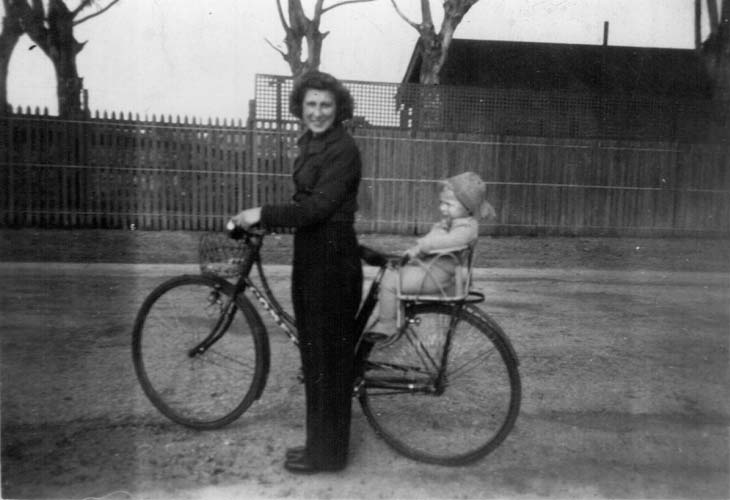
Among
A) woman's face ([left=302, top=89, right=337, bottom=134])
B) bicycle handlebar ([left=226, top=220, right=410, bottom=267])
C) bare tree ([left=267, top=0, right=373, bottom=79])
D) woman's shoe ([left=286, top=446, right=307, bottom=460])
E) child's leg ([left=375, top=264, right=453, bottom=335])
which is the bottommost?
woman's shoe ([left=286, top=446, right=307, bottom=460])

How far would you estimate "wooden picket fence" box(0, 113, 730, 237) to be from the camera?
12547mm

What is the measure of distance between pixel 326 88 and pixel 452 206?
2.68ft

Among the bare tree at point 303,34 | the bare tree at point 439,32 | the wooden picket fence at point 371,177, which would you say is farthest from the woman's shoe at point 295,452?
the bare tree at point 439,32

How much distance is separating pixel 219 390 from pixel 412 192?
9301 millimetres

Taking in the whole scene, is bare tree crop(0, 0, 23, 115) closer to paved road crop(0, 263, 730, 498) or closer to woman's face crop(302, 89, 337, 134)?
paved road crop(0, 263, 730, 498)

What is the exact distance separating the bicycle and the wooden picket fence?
29.0 feet

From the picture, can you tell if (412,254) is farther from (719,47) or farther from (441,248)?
(719,47)

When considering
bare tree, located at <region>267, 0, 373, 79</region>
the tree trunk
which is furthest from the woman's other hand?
the tree trunk

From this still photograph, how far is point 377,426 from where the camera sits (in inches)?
151

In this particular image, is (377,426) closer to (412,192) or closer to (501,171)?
(412,192)

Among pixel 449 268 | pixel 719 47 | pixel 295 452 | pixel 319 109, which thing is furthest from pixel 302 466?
pixel 719 47

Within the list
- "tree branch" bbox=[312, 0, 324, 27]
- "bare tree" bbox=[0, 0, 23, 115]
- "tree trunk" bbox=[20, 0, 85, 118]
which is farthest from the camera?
"tree trunk" bbox=[20, 0, 85, 118]

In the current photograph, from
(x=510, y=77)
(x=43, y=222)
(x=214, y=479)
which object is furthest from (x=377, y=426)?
(x=510, y=77)

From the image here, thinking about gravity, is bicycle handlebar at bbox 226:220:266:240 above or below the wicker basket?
A: above
